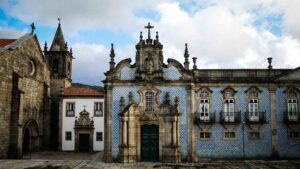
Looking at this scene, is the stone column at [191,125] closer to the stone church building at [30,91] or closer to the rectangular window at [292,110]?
the rectangular window at [292,110]

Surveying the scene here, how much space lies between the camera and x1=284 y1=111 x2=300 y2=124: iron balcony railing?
21.3 meters

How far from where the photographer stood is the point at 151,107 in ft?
69.7

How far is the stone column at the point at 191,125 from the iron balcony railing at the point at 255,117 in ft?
13.6

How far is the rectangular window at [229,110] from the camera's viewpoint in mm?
21594

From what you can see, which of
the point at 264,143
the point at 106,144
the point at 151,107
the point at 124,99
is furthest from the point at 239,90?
the point at 106,144

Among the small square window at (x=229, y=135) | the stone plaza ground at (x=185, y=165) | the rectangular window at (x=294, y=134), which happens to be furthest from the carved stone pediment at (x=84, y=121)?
the rectangular window at (x=294, y=134)

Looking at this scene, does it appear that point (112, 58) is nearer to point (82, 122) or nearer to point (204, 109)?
point (204, 109)

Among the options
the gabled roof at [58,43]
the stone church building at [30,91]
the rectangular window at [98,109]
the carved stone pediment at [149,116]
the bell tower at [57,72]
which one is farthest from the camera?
the gabled roof at [58,43]

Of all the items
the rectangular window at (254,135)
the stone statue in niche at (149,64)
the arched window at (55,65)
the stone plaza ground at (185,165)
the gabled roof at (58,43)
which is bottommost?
the stone plaza ground at (185,165)

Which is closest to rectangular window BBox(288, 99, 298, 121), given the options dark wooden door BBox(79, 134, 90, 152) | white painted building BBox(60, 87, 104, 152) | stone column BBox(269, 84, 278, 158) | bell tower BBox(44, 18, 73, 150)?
stone column BBox(269, 84, 278, 158)

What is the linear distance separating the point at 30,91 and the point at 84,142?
765 centimetres

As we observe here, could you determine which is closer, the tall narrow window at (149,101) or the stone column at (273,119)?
the tall narrow window at (149,101)

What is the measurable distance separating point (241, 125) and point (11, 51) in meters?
19.6

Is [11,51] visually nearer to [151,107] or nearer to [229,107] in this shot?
[151,107]
